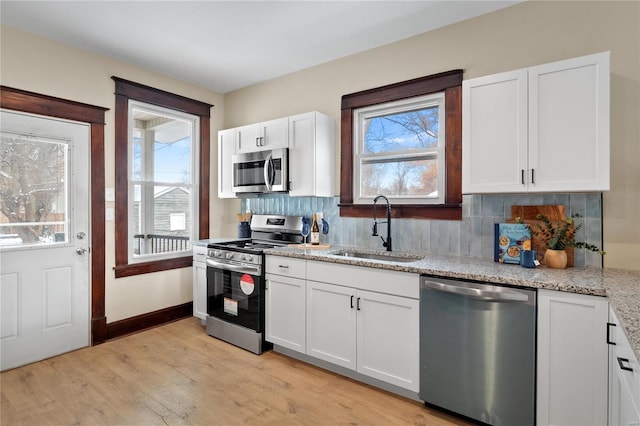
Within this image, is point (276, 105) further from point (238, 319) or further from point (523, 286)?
point (523, 286)

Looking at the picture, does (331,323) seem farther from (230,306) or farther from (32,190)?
(32,190)

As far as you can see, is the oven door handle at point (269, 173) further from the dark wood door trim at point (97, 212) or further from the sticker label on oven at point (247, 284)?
the dark wood door trim at point (97, 212)

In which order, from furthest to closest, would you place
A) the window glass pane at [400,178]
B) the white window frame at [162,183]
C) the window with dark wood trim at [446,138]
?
1. the white window frame at [162,183]
2. the window glass pane at [400,178]
3. the window with dark wood trim at [446,138]

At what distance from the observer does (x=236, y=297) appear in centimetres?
324

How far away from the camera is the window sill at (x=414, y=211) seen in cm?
272

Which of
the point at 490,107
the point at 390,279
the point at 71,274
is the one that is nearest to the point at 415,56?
the point at 490,107

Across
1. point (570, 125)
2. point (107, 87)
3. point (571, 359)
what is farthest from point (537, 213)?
point (107, 87)

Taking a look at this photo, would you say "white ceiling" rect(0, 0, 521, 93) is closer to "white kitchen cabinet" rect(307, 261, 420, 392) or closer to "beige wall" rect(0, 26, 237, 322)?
"beige wall" rect(0, 26, 237, 322)

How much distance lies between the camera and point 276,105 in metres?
3.97

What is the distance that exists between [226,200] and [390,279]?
9.40ft

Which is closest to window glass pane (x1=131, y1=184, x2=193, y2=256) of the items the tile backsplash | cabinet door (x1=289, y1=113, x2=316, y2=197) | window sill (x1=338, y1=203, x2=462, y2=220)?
the tile backsplash

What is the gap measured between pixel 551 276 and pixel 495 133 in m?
0.94

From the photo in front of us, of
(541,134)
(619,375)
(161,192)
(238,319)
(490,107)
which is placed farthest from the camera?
(161,192)

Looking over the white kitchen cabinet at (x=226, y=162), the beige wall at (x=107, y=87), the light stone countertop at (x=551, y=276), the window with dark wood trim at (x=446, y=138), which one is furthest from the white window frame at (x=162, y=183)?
the light stone countertop at (x=551, y=276)
